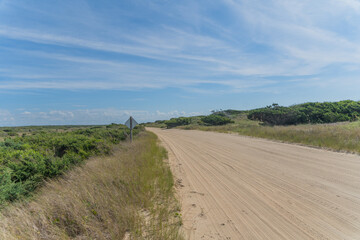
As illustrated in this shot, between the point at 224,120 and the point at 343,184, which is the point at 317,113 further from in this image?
the point at 343,184

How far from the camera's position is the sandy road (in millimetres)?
3848

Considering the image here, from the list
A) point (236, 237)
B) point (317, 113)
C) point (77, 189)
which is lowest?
point (236, 237)

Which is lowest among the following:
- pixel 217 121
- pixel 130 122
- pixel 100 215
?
pixel 100 215

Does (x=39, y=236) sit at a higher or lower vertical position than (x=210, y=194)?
higher

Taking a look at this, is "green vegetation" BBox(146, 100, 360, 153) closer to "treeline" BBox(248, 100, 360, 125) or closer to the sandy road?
"treeline" BBox(248, 100, 360, 125)

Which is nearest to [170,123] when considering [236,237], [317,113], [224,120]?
[224,120]

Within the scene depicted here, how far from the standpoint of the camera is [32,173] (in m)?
7.46

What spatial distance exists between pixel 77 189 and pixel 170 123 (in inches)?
2267

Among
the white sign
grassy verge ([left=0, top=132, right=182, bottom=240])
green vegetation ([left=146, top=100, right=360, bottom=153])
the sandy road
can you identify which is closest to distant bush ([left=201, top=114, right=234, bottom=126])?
green vegetation ([left=146, top=100, right=360, bottom=153])

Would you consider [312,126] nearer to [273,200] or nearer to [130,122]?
[130,122]

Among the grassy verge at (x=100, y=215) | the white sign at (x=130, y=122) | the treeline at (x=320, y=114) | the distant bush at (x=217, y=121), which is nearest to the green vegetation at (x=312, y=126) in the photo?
the treeline at (x=320, y=114)

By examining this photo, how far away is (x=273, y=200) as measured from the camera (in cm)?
518

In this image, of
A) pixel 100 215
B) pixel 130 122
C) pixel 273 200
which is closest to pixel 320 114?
pixel 130 122

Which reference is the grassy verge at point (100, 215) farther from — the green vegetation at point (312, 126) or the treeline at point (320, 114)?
the treeline at point (320, 114)
